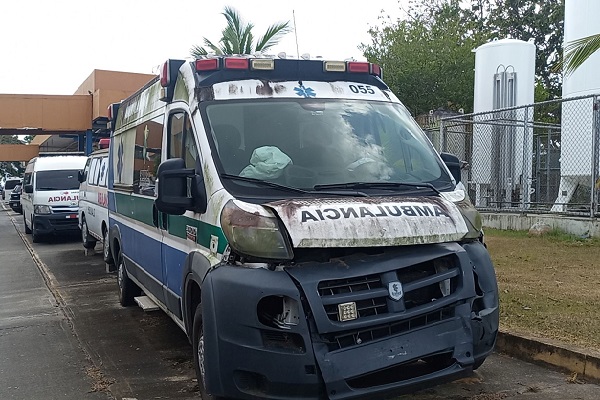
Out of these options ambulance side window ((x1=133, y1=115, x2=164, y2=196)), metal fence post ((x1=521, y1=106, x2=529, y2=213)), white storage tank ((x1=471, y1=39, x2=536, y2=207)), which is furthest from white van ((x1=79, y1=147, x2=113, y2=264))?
metal fence post ((x1=521, y1=106, x2=529, y2=213))

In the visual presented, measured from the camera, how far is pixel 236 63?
5258mm

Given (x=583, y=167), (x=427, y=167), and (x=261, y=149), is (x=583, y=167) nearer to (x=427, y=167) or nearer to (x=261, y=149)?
(x=427, y=167)

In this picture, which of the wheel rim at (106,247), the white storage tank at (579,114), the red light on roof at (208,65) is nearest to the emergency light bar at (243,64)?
the red light on roof at (208,65)

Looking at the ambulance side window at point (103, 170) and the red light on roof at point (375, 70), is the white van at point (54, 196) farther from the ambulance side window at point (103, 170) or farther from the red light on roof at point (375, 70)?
the red light on roof at point (375, 70)

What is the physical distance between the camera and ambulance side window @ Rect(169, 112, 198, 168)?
A: 5.07 m

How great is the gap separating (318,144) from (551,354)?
278cm

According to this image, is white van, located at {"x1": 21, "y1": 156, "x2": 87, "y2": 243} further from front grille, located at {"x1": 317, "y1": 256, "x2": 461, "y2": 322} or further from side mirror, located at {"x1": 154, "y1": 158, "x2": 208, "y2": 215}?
front grille, located at {"x1": 317, "y1": 256, "x2": 461, "y2": 322}

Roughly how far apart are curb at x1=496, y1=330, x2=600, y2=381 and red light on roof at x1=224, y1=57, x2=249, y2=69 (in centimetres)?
347

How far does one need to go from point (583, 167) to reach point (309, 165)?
9541 mm

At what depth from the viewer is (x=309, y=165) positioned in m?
4.78

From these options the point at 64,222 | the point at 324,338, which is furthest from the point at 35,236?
the point at 324,338

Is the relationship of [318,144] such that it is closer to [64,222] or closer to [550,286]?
[550,286]

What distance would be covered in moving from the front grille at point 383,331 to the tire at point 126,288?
515 cm

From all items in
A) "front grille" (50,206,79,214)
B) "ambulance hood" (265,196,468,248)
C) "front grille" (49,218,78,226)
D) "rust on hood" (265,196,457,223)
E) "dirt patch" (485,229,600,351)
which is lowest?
"dirt patch" (485,229,600,351)
